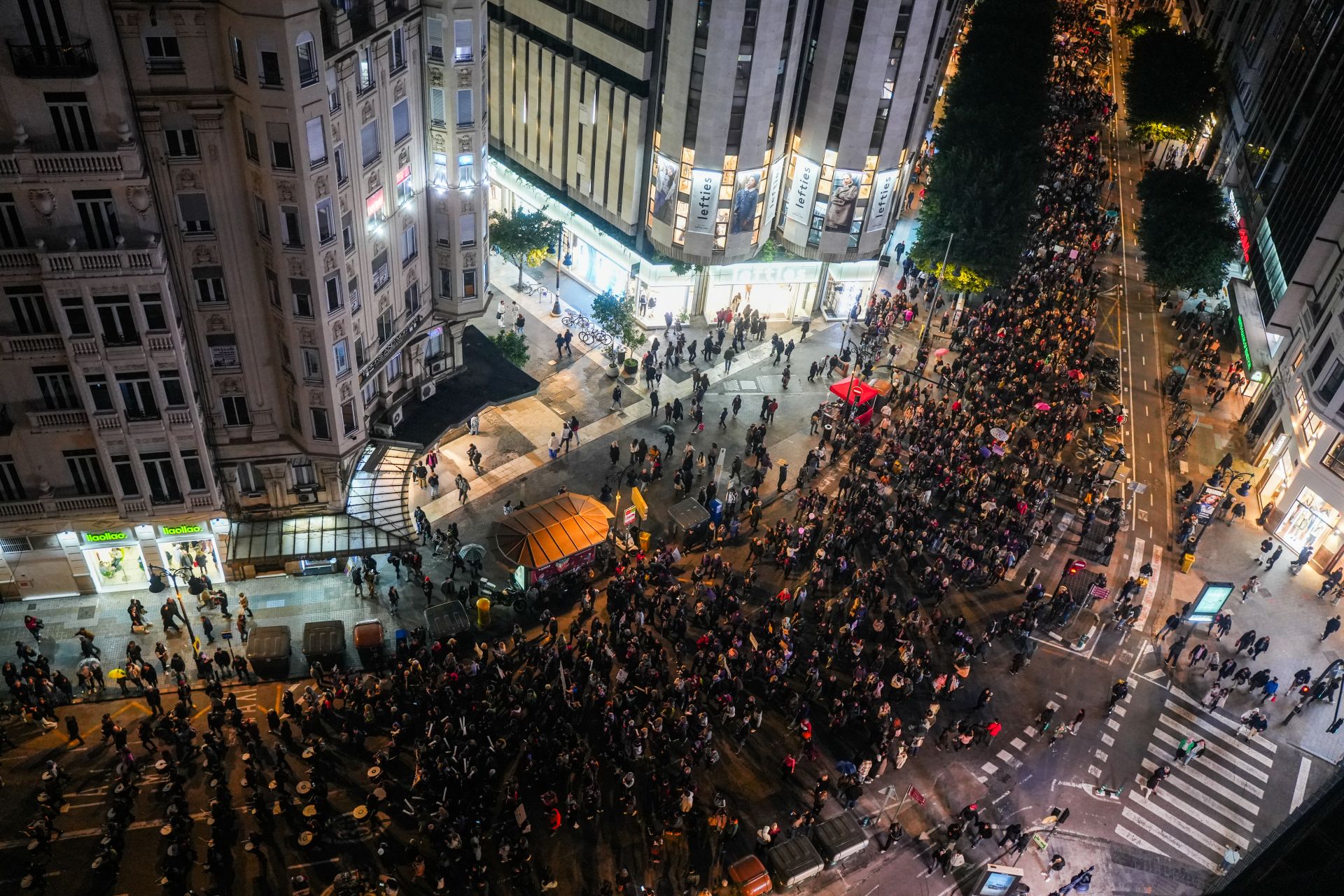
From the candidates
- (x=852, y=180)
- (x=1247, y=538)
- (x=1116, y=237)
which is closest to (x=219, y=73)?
(x=852, y=180)

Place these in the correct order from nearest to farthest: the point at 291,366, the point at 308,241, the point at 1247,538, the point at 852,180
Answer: the point at 308,241, the point at 291,366, the point at 1247,538, the point at 852,180

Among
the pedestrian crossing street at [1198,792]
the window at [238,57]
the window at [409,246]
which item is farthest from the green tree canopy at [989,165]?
the window at [238,57]

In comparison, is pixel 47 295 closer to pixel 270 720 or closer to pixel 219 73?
pixel 219 73

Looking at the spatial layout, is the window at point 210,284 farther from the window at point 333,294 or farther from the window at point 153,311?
the window at point 333,294

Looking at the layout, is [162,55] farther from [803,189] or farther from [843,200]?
[843,200]

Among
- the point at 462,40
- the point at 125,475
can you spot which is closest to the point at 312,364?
the point at 125,475

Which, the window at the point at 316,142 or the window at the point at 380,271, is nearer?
the window at the point at 316,142
